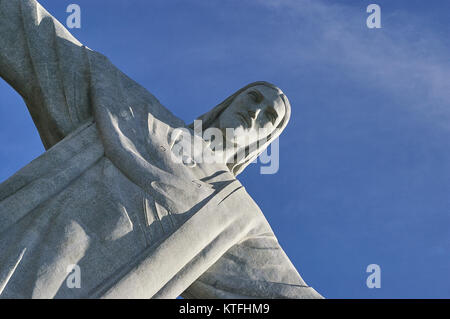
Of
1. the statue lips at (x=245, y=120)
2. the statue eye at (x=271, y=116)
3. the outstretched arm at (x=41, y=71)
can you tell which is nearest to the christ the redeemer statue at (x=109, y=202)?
the outstretched arm at (x=41, y=71)

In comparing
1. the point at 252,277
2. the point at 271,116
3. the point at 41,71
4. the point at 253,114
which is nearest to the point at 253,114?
the point at 253,114

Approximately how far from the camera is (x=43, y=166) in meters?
7.33

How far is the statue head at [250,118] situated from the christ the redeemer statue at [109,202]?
2.64 feet

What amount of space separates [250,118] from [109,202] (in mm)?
3049

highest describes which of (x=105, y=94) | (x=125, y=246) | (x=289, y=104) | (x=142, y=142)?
(x=289, y=104)

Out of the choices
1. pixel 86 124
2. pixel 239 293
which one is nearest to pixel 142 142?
pixel 86 124

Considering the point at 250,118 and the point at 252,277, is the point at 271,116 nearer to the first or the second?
the point at 250,118

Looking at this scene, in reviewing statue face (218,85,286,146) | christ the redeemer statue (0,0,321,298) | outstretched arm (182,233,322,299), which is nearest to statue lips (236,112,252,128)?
statue face (218,85,286,146)

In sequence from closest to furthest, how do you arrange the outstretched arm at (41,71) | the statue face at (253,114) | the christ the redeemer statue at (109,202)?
the christ the redeemer statue at (109,202), the outstretched arm at (41,71), the statue face at (253,114)

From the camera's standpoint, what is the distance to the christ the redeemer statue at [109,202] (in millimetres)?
6789

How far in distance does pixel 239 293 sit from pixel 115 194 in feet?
5.88

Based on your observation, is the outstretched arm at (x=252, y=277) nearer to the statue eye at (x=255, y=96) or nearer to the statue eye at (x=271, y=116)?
the statue eye at (x=271, y=116)

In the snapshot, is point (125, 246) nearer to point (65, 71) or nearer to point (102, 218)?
point (102, 218)

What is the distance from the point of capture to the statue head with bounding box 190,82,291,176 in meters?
9.66
